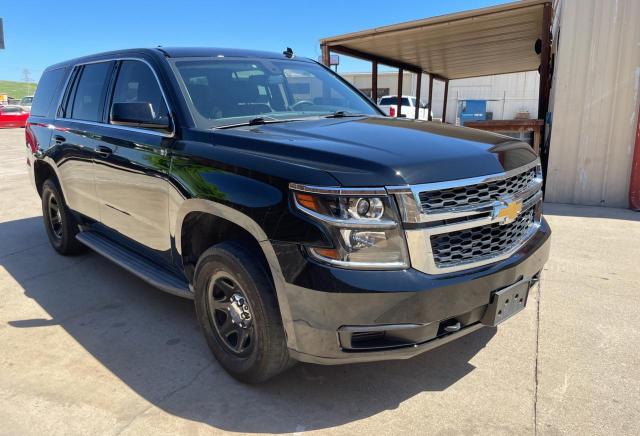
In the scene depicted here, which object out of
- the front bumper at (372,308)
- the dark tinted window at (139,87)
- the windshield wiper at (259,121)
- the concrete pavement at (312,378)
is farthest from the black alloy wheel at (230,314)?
the dark tinted window at (139,87)

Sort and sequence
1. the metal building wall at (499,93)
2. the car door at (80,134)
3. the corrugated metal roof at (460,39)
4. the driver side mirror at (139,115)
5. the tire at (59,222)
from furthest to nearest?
the metal building wall at (499,93), the corrugated metal roof at (460,39), the tire at (59,222), the car door at (80,134), the driver side mirror at (139,115)

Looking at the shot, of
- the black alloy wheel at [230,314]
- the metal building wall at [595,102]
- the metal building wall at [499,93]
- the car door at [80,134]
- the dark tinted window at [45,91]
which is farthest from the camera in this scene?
the metal building wall at [499,93]

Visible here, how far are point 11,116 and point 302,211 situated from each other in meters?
30.7

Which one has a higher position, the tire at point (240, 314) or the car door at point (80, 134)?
the car door at point (80, 134)

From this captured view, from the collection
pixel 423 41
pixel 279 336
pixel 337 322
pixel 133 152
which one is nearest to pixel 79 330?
pixel 133 152

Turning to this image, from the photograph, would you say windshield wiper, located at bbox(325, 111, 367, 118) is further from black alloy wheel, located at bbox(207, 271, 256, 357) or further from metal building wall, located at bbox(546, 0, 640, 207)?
metal building wall, located at bbox(546, 0, 640, 207)

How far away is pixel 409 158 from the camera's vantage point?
2418 millimetres

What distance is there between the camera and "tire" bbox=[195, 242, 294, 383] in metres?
2.56

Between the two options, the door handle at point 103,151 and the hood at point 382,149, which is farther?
the door handle at point 103,151

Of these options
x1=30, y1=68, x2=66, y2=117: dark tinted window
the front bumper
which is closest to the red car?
x1=30, y1=68, x2=66, y2=117: dark tinted window

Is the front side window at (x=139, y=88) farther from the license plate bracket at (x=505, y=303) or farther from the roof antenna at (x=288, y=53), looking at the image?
the license plate bracket at (x=505, y=303)

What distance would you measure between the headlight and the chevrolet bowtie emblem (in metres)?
0.60

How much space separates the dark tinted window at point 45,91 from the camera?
5.32 m

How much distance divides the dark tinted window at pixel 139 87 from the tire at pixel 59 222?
5.26 feet
